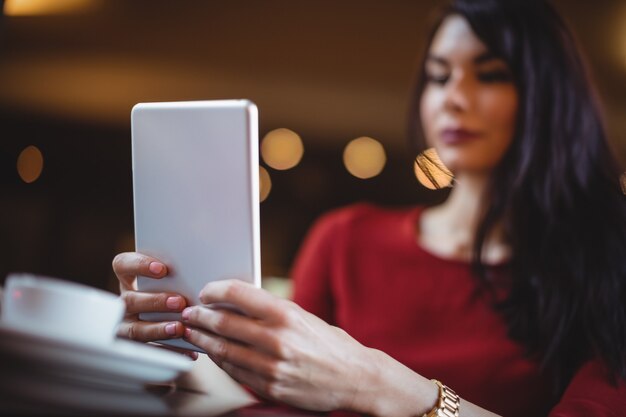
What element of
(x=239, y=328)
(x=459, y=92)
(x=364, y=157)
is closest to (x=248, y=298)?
(x=239, y=328)

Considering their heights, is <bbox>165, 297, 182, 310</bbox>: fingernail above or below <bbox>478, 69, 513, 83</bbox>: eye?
below

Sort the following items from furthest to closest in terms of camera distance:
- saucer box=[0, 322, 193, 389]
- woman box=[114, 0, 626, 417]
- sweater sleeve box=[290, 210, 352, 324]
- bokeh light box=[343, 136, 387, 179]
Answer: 1. bokeh light box=[343, 136, 387, 179]
2. sweater sleeve box=[290, 210, 352, 324]
3. woman box=[114, 0, 626, 417]
4. saucer box=[0, 322, 193, 389]

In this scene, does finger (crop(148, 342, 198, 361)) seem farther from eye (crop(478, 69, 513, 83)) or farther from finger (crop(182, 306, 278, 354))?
eye (crop(478, 69, 513, 83))

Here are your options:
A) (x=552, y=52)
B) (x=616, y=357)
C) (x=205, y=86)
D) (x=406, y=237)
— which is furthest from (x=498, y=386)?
(x=205, y=86)

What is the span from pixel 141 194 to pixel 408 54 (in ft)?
4.97

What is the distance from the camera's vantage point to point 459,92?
71cm

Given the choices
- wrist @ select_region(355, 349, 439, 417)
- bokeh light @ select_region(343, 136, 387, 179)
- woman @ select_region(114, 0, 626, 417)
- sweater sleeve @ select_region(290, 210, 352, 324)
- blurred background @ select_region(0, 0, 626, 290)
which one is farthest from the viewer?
bokeh light @ select_region(343, 136, 387, 179)

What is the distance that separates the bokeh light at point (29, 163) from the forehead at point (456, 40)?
1.77 ft

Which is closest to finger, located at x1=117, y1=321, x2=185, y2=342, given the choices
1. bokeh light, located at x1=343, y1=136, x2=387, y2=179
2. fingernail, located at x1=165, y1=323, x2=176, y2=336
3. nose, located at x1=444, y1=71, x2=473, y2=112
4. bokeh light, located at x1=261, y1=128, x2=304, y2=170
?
fingernail, located at x1=165, y1=323, x2=176, y2=336

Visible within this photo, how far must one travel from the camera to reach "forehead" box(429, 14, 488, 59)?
0.69 meters

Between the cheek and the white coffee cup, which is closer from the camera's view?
the white coffee cup

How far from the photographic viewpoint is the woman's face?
692 millimetres

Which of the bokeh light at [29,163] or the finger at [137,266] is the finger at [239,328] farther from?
the bokeh light at [29,163]

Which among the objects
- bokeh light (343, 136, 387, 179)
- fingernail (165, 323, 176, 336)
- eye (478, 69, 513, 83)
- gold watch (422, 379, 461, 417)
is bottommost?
gold watch (422, 379, 461, 417)
